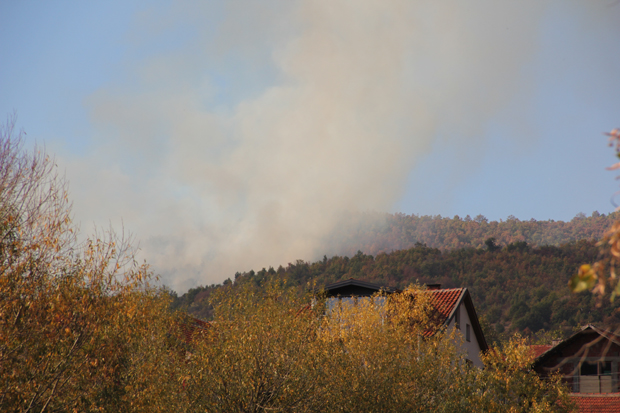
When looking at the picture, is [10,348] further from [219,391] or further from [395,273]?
[395,273]

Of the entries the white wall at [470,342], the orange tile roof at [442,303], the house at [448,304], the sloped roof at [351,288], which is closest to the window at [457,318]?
the house at [448,304]

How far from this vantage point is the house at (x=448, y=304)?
37.2m

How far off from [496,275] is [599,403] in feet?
198

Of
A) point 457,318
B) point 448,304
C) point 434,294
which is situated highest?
point 434,294

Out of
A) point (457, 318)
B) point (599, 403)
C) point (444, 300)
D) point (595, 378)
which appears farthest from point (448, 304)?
point (599, 403)

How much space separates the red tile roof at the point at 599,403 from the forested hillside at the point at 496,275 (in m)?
38.8

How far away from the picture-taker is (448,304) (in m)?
39.0

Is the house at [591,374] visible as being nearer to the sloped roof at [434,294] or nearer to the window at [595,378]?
the window at [595,378]

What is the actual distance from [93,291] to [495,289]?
8704cm

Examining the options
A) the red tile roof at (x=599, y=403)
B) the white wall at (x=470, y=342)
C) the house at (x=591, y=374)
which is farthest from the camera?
the white wall at (x=470, y=342)

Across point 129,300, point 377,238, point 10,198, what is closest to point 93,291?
point 129,300

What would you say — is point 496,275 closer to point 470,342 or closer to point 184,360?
point 470,342

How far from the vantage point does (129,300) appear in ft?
54.7

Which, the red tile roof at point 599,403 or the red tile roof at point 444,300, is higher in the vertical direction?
the red tile roof at point 444,300
